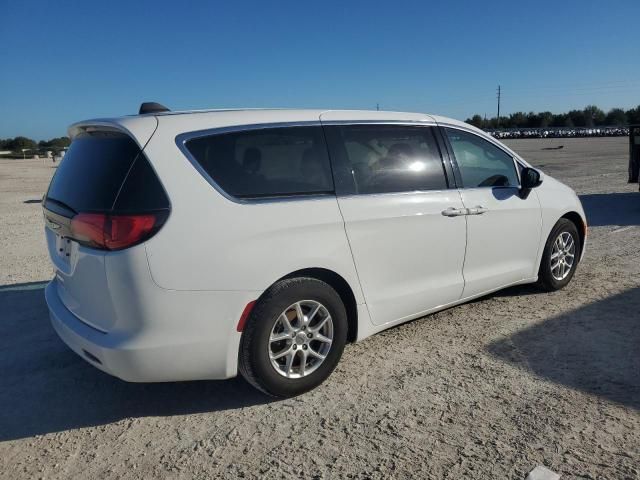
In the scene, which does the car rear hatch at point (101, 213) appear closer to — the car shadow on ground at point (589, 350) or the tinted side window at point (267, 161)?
the tinted side window at point (267, 161)

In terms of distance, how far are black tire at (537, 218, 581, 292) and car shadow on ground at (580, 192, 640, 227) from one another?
3712mm

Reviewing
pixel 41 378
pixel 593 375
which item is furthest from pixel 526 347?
pixel 41 378

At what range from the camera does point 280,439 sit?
2.86 metres

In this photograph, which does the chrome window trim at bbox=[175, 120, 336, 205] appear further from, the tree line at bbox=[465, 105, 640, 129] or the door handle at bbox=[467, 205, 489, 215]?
→ the tree line at bbox=[465, 105, 640, 129]

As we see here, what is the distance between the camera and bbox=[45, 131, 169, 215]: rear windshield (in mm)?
2787

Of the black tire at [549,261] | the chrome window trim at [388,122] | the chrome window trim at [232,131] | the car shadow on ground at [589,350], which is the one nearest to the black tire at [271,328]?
the chrome window trim at [232,131]

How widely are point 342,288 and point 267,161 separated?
3.14 ft

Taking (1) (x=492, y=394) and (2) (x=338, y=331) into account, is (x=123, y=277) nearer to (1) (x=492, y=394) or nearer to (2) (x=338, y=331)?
(2) (x=338, y=331)

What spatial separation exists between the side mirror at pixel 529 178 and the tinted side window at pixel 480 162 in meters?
0.10

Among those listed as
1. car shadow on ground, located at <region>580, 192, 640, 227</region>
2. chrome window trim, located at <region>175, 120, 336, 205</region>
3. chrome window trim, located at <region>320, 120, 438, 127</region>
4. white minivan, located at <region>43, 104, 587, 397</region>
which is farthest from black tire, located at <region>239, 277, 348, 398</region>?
→ car shadow on ground, located at <region>580, 192, 640, 227</region>

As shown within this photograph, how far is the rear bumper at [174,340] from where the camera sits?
2781 mm

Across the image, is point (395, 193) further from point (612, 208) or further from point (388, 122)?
point (612, 208)

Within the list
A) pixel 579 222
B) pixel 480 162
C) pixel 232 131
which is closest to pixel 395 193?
pixel 480 162

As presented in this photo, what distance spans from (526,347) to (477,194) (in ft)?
4.04
